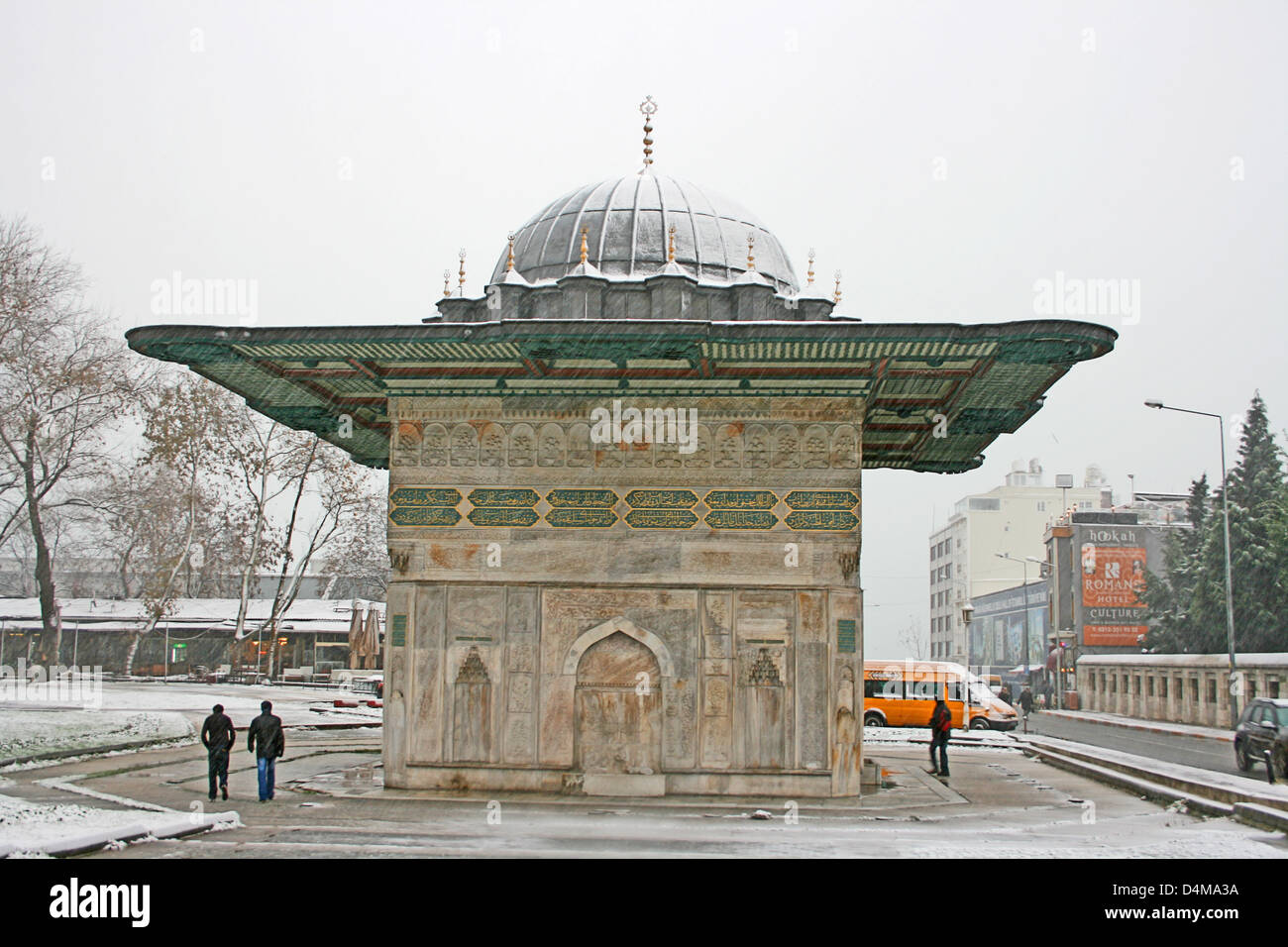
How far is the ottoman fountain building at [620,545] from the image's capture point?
14180 millimetres

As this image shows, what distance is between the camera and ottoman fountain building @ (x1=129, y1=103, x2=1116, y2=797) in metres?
14.2

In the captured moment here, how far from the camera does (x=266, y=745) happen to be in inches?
545

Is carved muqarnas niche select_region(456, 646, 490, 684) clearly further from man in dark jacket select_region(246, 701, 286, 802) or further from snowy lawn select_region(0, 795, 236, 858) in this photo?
snowy lawn select_region(0, 795, 236, 858)

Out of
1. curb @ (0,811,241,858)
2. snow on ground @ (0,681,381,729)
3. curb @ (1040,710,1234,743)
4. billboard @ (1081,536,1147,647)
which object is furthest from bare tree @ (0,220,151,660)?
billboard @ (1081,536,1147,647)

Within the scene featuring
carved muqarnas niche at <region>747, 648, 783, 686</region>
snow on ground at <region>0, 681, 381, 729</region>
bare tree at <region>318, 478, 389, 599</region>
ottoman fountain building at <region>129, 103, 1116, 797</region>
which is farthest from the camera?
bare tree at <region>318, 478, 389, 599</region>

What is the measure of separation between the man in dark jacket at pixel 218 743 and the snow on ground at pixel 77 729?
21.3 feet

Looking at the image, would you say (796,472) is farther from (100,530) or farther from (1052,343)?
(100,530)

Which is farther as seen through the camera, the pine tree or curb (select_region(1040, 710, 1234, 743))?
the pine tree

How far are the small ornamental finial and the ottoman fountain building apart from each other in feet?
24.7

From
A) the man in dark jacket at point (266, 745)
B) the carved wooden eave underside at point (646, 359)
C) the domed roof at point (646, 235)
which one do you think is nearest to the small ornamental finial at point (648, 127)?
the domed roof at point (646, 235)

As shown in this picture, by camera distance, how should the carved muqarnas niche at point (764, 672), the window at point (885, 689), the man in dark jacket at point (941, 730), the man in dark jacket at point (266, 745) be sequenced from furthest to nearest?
1. the window at point (885, 689)
2. the man in dark jacket at point (941, 730)
3. the carved muqarnas niche at point (764, 672)
4. the man in dark jacket at point (266, 745)

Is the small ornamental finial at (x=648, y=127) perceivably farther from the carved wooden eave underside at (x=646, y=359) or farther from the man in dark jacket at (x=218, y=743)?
the man in dark jacket at (x=218, y=743)

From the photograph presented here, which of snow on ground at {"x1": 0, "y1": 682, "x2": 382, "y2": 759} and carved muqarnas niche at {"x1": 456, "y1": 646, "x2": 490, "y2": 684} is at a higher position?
carved muqarnas niche at {"x1": 456, "y1": 646, "x2": 490, "y2": 684}

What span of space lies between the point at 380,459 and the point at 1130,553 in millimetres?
49761
